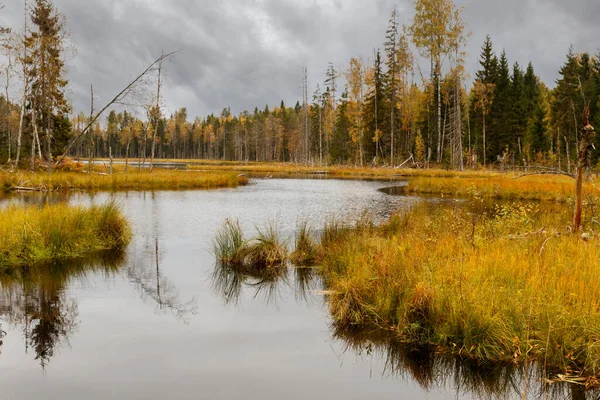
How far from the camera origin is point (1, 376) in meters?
6.25

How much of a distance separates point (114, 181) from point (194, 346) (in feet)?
112

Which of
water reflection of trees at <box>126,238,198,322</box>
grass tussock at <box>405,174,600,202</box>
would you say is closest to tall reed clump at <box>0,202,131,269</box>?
water reflection of trees at <box>126,238,198,322</box>

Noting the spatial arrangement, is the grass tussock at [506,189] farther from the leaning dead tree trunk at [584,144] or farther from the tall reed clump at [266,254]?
the leaning dead tree trunk at [584,144]

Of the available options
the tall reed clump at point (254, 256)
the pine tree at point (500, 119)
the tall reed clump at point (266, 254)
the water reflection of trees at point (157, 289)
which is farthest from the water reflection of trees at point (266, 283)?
the pine tree at point (500, 119)

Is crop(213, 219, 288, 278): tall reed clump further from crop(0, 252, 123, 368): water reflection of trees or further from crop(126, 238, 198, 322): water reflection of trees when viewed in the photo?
crop(0, 252, 123, 368): water reflection of trees

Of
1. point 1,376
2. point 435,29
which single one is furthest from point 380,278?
point 435,29

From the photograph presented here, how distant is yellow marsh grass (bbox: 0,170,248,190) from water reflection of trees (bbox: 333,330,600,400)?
96.6 ft

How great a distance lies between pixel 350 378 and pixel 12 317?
6.02 metres

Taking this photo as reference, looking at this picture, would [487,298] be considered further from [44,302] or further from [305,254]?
[44,302]

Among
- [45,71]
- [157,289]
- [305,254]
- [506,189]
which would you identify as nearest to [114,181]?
[45,71]

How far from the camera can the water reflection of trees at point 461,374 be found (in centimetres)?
574

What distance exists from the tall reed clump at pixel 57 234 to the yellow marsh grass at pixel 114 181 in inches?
742

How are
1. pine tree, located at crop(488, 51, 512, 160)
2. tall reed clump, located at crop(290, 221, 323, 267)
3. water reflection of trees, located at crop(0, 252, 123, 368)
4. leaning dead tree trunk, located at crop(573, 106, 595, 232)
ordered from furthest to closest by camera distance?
pine tree, located at crop(488, 51, 512, 160)
tall reed clump, located at crop(290, 221, 323, 267)
leaning dead tree trunk, located at crop(573, 106, 595, 232)
water reflection of trees, located at crop(0, 252, 123, 368)

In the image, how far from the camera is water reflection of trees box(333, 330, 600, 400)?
574cm
